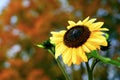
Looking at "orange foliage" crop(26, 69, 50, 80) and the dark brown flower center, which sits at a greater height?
"orange foliage" crop(26, 69, 50, 80)

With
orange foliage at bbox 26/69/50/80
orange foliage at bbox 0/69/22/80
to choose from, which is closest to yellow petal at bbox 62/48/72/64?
orange foliage at bbox 26/69/50/80

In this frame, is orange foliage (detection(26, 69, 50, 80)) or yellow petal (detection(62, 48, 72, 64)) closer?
yellow petal (detection(62, 48, 72, 64))

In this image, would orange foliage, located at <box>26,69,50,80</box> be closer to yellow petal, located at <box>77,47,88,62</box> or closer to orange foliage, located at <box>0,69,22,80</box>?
orange foliage, located at <box>0,69,22,80</box>

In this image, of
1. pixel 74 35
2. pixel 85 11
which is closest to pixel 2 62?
pixel 85 11

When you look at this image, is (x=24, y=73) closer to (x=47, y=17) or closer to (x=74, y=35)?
(x=47, y=17)

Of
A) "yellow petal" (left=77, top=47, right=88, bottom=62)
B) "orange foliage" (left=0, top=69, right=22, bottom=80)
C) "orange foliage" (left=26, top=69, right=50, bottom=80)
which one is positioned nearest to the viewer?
"yellow petal" (left=77, top=47, right=88, bottom=62)

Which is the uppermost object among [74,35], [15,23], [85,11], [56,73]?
[15,23]

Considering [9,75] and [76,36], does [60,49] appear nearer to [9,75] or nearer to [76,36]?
[76,36]

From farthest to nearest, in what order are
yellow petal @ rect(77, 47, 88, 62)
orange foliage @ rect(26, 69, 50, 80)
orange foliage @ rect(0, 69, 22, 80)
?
orange foliage @ rect(0, 69, 22, 80)
orange foliage @ rect(26, 69, 50, 80)
yellow petal @ rect(77, 47, 88, 62)
